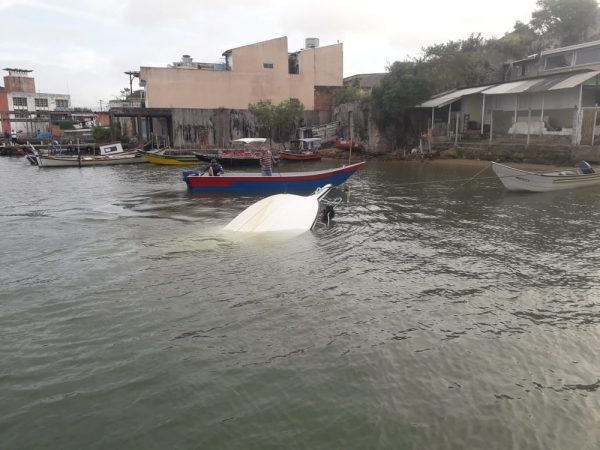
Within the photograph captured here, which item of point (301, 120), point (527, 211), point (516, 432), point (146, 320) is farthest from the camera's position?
point (301, 120)

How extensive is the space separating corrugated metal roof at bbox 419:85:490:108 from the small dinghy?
24.3 m

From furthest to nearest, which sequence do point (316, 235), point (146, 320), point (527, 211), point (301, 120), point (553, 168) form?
point (301, 120)
point (553, 168)
point (527, 211)
point (316, 235)
point (146, 320)

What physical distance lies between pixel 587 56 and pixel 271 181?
2660 cm

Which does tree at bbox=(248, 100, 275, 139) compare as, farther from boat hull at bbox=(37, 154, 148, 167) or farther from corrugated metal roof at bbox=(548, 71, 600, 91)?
corrugated metal roof at bbox=(548, 71, 600, 91)

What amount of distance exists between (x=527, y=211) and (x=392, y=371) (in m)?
13.1

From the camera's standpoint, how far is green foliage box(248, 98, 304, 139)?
46.9 metres

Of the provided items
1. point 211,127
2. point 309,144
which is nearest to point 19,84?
point 211,127

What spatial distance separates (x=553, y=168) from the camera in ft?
89.0

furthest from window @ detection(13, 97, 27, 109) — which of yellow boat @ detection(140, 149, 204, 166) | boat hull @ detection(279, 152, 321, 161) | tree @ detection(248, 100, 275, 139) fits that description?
boat hull @ detection(279, 152, 321, 161)

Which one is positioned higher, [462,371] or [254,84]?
[254,84]

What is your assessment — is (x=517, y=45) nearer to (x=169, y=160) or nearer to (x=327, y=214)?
(x=169, y=160)

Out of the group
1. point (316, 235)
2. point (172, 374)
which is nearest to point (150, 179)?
point (316, 235)

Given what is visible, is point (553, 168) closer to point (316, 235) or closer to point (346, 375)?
point (316, 235)

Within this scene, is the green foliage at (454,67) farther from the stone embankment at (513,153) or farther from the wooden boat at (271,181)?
the wooden boat at (271,181)
